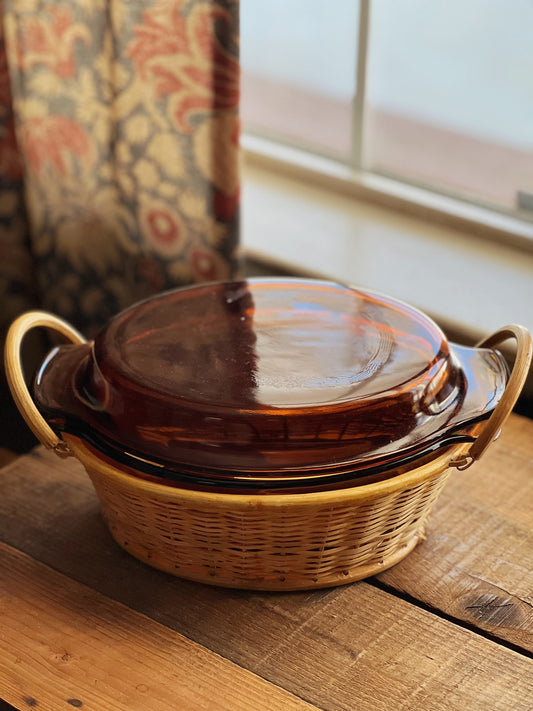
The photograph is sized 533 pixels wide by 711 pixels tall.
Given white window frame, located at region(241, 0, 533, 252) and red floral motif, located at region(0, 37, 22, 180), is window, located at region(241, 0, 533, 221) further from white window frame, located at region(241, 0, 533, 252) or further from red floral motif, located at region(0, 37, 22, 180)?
red floral motif, located at region(0, 37, 22, 180)

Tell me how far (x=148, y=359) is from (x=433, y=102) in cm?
85

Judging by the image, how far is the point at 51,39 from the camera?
3.83 ft

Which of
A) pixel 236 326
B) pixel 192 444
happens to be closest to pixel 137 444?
pixel 192 444

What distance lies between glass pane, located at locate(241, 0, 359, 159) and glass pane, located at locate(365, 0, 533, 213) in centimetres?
6

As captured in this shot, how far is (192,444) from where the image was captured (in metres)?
0.67

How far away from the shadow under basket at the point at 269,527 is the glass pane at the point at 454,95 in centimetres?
74

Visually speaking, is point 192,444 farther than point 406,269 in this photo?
No

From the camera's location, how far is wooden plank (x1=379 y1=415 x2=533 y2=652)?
0.72m

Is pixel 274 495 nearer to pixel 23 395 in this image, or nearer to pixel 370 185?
pixel 23 395

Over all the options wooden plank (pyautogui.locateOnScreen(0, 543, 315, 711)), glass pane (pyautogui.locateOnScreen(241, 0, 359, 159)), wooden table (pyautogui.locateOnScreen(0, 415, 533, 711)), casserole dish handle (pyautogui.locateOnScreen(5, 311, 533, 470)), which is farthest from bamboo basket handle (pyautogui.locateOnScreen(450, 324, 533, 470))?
glass pane (pyautogui.locateOnScreen(241, 0, 359, 159))

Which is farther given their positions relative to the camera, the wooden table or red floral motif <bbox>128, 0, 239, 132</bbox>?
red floral motif <bbox>128, 0, 239, 132</bbox>

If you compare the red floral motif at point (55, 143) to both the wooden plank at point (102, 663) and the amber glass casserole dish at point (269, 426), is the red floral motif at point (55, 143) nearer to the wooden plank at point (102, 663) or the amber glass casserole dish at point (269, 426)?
the amber glass casserole dish at point (269, 426)

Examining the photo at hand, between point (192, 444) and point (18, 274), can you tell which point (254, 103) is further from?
point (192, 444)

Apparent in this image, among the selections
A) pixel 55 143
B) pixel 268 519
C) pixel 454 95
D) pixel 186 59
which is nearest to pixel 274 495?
pixel 268 519
